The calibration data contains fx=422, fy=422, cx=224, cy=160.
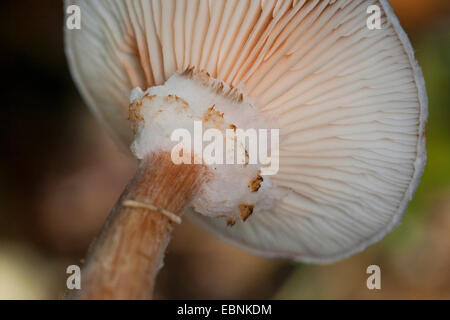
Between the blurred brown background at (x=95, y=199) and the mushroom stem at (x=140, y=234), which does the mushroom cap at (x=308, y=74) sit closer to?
the mushroom stem at (x=140, y=234)

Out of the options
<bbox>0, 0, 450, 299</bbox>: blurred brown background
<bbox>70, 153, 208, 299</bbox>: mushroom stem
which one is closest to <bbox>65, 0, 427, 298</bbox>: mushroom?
<bbox>70, 153, 208, 299</bbox>: mushroom stem

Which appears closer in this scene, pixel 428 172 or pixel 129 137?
pixel 129 137

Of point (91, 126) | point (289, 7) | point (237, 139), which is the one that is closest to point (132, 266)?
point (237, 139)

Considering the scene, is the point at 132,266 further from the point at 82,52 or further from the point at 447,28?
the point at 447,28

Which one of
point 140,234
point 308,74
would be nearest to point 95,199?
point 140,234

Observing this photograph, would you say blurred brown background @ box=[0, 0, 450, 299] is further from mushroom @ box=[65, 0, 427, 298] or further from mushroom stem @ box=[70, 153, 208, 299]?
mushroom stem @ box=[70, 153, 208, 299]

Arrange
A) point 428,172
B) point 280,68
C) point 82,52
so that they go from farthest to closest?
point 428,172
point 82,52
point 280,68

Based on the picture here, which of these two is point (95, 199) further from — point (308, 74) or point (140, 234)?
point (308, 74)

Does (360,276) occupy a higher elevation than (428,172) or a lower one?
lower
